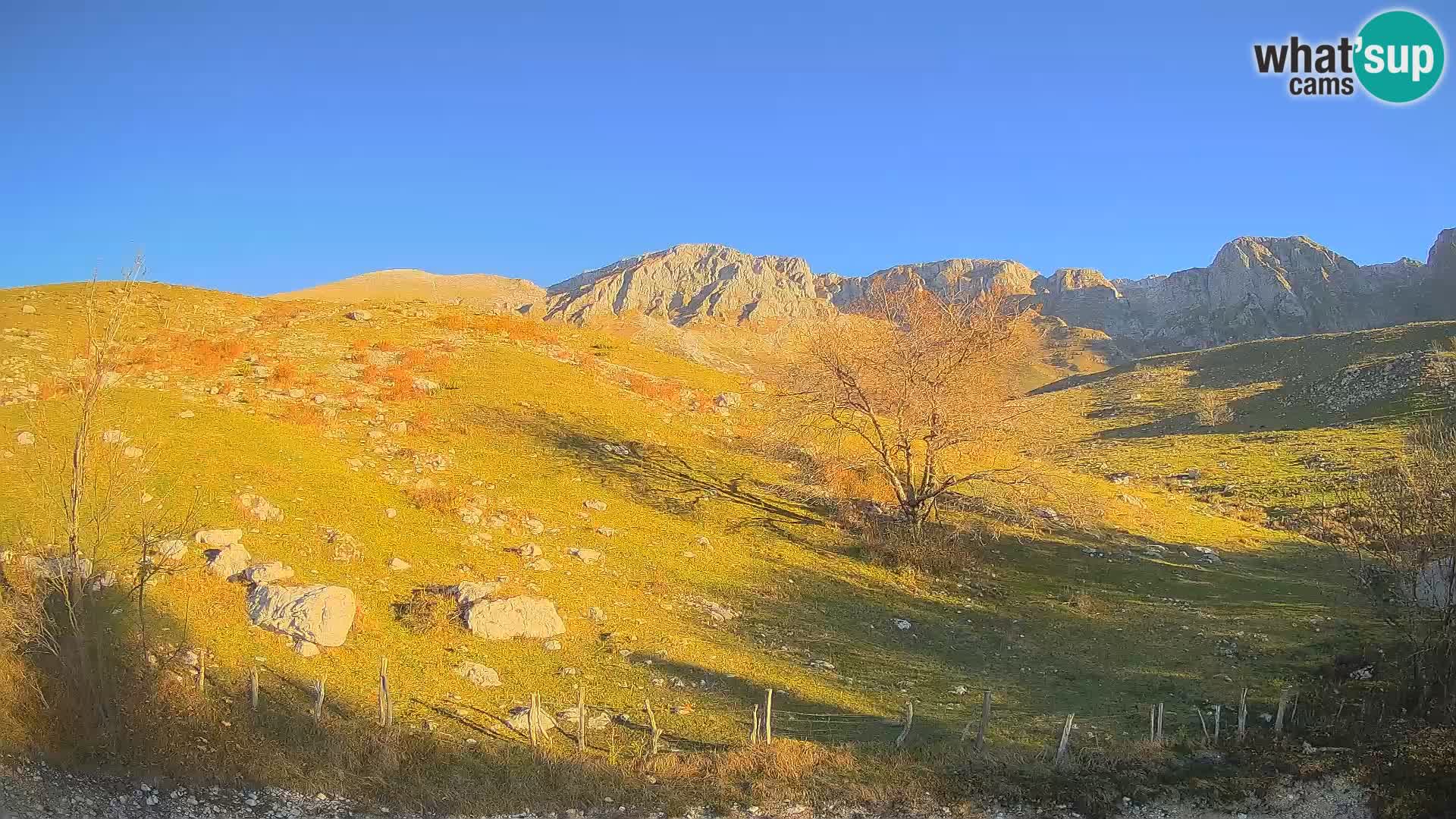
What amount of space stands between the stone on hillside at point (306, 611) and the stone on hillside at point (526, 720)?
4.64m

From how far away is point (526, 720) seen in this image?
15.1 meters

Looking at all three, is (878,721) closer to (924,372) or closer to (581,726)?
(581,726)

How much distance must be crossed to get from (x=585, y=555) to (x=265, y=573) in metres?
8.79

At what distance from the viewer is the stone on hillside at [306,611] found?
16.5 metres

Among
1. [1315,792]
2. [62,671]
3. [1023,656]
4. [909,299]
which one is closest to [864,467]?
[909,299]

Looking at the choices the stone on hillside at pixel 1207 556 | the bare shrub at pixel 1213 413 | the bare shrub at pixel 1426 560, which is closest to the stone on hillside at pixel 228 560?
the bare shrub at pixel 1426 560

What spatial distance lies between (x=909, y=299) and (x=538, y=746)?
21.7 metres

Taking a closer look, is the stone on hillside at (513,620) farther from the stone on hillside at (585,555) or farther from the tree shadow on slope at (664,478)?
the tree shadow on slope at (664,478)

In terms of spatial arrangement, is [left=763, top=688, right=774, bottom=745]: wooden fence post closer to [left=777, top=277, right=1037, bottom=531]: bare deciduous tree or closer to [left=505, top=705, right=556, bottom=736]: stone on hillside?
[left=505, top=705, right=556, bottom=736]: stone on hillside

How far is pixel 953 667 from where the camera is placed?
20516mm

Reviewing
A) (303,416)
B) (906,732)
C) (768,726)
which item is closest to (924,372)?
(906,732)

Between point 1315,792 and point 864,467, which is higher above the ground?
point 864,467

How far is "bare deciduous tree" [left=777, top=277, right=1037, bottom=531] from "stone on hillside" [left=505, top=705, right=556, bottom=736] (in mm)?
17010

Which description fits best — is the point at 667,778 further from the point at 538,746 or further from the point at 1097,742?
the point at 1097,742
